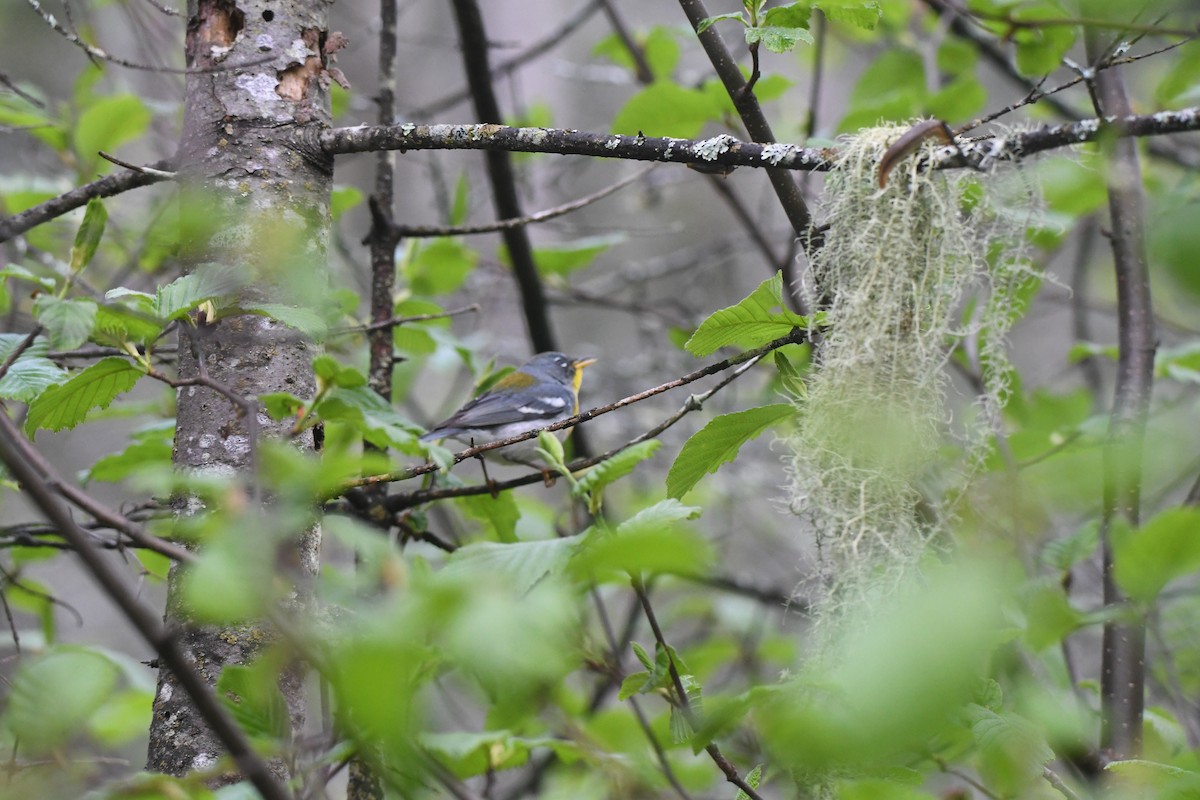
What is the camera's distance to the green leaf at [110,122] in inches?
122

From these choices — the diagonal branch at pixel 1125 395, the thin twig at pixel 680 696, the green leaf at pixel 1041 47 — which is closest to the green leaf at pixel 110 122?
the thin twig at pixel 680 696

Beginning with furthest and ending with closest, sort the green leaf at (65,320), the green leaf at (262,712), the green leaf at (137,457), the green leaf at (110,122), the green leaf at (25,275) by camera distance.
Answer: the green leaf at (110,122) < the green leaf at (137,457) < the green leaf at (25,275) < the green leaf at (65,320) < the green leaf at (262,712)

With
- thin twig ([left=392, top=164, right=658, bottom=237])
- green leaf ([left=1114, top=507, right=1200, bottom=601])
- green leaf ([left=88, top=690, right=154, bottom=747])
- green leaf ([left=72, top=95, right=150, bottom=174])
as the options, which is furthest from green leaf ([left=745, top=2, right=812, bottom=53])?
green leaf ([left=88, top=690, right=154, bottom=747])

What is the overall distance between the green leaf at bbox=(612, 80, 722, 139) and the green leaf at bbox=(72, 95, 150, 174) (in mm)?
1586

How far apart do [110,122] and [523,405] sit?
2461 millimetres

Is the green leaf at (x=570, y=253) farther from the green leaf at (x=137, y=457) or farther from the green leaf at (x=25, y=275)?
the green leaf at (x=25, y=275)

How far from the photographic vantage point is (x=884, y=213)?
2.05 meters

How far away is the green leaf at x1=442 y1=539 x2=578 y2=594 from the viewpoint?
5.00 feet

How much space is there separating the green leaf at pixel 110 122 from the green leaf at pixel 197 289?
162 cm

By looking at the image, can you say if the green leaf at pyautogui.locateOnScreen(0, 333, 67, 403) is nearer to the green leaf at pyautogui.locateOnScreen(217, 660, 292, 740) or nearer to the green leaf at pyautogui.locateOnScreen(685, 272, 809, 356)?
the green leaf at pyautogui.locateOnScreen(217, 660, 292, 740)

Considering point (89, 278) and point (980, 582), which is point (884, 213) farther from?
point (89, 278)

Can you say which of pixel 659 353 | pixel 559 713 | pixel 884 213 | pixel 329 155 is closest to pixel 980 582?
pixel 559 713

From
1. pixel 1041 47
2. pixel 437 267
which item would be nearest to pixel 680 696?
pixel 1041 47

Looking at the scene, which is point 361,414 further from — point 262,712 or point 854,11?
point 854,11
